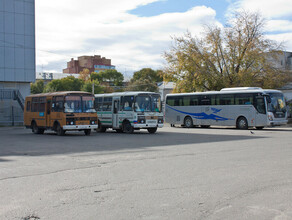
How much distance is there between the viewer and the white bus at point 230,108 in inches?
1180

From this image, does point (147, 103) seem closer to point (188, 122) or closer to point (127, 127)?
point (127, 127)

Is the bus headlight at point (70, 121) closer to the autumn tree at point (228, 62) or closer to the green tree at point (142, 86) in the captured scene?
the autumn tree at point (228, 62)

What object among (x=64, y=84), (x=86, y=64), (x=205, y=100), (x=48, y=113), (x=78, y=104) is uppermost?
(x=86, y=64)

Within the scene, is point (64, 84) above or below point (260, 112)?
above

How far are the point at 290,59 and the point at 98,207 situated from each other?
250 feet

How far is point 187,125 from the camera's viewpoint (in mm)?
36031

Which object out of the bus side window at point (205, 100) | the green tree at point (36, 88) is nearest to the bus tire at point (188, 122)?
the bus side window at point (205, 100)

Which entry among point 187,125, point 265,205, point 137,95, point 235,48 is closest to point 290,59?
point 235,48

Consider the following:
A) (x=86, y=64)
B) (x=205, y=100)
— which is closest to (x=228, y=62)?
(x=205, y=100)

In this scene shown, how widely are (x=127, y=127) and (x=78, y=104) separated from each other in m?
3.97

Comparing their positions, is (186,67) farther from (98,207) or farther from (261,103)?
(98,207)

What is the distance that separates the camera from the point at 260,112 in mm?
30031

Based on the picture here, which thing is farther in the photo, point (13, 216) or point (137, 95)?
point (137, 95)

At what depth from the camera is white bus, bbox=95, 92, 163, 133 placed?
25.9 meters
